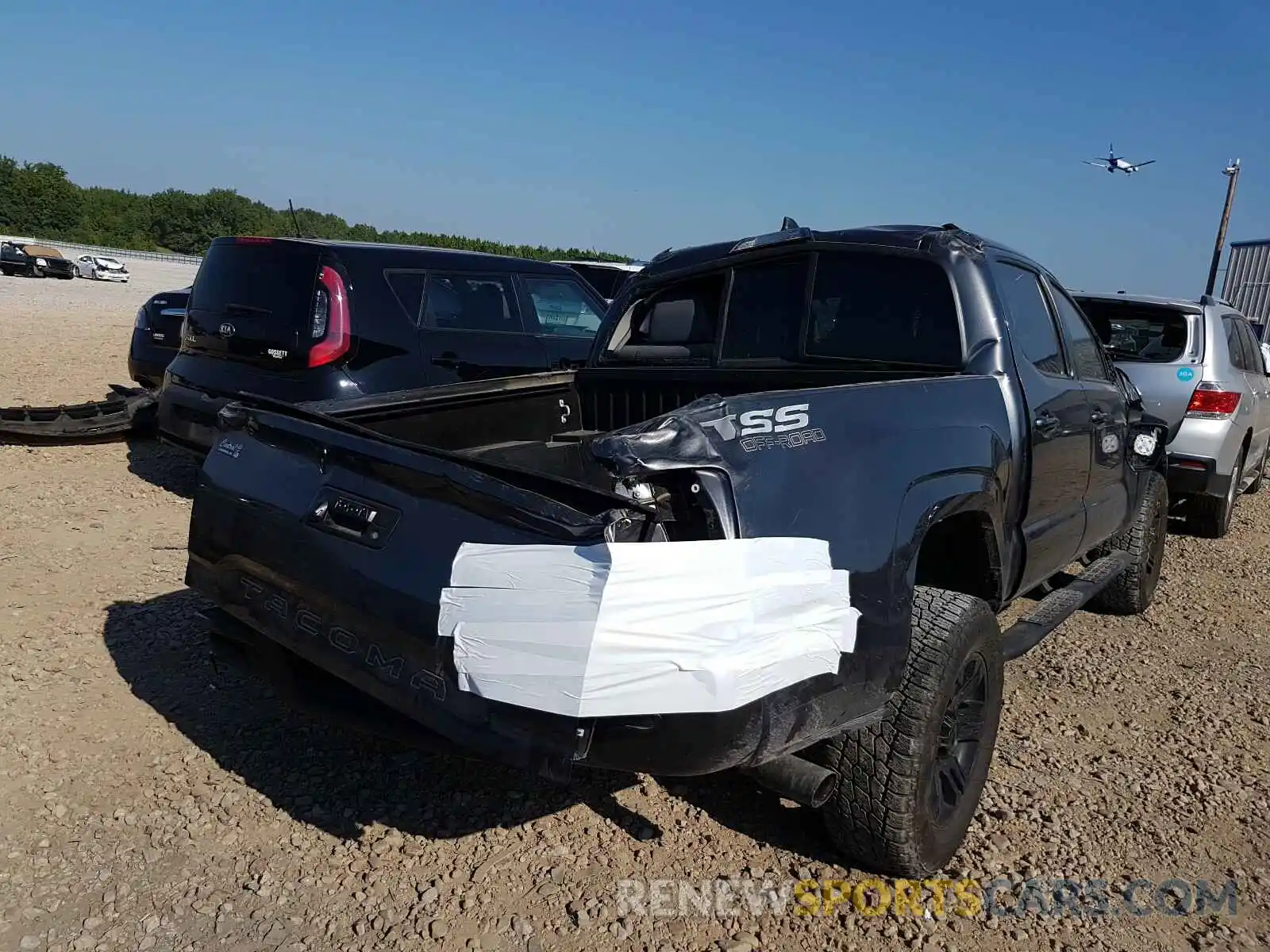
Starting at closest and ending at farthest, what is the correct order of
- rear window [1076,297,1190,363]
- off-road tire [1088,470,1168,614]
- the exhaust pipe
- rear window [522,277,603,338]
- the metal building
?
the exhaust pipe → off-road tire [1088,470,1168,614] → rear window [1076,297,1190,363] → rear window [522,277,603,338] → the metal building

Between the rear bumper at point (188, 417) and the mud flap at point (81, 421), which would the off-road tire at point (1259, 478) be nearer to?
the rear bumper at point (188, 417)

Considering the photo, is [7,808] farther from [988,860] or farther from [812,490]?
[988,860]

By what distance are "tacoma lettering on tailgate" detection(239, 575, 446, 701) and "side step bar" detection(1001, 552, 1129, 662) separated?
191cm

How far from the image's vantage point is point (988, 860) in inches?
114

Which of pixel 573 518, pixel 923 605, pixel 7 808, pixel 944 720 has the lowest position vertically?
pixel 7 808

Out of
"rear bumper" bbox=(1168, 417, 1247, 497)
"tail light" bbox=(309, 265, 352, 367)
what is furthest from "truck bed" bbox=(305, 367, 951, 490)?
"rear bumper" bbox=(1168, 417, 1247, 497)

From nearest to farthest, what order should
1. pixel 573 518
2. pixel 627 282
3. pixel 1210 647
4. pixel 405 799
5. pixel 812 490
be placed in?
pixel 573 518
pixel 812 490
pixel 405 799
pixel 627 282
pixel 1210 647

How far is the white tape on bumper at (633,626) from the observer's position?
193 cm

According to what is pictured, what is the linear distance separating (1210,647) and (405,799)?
4.16 m

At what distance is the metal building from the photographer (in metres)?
23.7

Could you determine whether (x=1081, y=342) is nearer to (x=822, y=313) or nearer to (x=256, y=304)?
(x=822, y=313)

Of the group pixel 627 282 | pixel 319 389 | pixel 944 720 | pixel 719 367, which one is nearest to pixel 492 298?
pixel 319 389

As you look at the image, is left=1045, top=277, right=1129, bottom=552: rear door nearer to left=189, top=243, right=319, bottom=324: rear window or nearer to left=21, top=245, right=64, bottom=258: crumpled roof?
left=189, top=243, right=319, bottom=324: rear window

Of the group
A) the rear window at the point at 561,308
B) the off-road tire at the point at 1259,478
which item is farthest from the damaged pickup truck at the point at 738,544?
the off-road tire at the point at 1259,478
